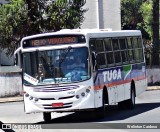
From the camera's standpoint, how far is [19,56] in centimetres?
1875

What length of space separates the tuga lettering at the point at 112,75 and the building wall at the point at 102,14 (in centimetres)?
2923

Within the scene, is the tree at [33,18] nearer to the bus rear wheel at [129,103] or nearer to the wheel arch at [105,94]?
the bus rear wheel at [129,103]

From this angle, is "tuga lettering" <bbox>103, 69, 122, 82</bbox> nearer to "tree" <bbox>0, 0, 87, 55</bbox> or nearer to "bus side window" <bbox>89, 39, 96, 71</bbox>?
"bus side window" <bbox>89, 39, 96, 71</bbox>

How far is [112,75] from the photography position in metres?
20.2

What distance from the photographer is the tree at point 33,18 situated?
1299 inches

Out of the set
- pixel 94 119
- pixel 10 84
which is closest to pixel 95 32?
pixel 94 119

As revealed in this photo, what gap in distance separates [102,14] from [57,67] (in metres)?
33.4

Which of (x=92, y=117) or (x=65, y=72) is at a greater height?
(x=65, y=72)

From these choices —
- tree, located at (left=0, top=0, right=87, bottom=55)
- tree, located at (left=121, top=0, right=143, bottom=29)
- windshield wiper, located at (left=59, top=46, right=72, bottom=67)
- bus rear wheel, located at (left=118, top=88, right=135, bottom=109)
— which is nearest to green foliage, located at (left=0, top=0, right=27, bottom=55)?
tree, located at (left=0, top=0, right=87, bottom=55)

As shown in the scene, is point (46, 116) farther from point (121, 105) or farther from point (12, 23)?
point (12, 23)

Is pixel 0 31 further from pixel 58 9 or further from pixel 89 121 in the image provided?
pixel 89 121

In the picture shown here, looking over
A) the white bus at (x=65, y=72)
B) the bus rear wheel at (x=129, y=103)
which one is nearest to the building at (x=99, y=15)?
the bus rear wheel at (x=129, y=103)

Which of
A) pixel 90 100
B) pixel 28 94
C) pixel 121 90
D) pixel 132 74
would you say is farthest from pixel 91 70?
pixel 132 74

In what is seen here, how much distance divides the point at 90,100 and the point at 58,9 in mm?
16417
